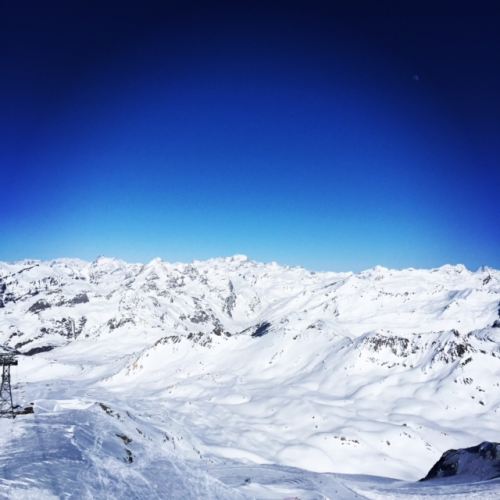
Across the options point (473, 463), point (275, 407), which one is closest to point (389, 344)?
point (275, 407)

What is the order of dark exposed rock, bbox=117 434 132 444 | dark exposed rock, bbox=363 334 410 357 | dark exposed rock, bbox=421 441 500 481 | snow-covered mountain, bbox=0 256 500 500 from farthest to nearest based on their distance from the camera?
dark exposed rock, bbox=363 334 410 357 → dark exposed rock, bbox=117 434 132 444 → snow-covered mountain, bbox=0 256 500 500 → dark exposed rock, bbox=421 441 500 481

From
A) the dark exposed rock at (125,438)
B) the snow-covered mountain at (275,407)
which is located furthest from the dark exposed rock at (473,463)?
the dark exposed rock at (125,438)

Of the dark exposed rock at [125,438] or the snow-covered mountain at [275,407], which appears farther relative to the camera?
the dark exposed rock at [125,438]

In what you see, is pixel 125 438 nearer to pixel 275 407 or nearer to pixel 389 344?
pixel 275 407

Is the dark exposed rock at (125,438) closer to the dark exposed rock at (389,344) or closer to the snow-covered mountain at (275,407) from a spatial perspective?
the snow-covered mountain at (275,407)

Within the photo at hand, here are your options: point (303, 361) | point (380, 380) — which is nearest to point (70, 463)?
point (380, 380)

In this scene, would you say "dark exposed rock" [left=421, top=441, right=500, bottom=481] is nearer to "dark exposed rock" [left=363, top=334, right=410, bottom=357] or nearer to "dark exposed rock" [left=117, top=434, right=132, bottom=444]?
"dark exposed rock" [left=117, top=434, right=132, bottom=444]

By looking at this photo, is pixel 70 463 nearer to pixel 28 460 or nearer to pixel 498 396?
pixel 28 460

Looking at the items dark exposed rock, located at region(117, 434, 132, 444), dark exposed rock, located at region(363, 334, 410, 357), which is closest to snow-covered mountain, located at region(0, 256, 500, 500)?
dark exposed rock, located at region(117, 434, 132, 444)

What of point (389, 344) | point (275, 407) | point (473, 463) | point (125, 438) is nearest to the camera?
point (473, 463)
